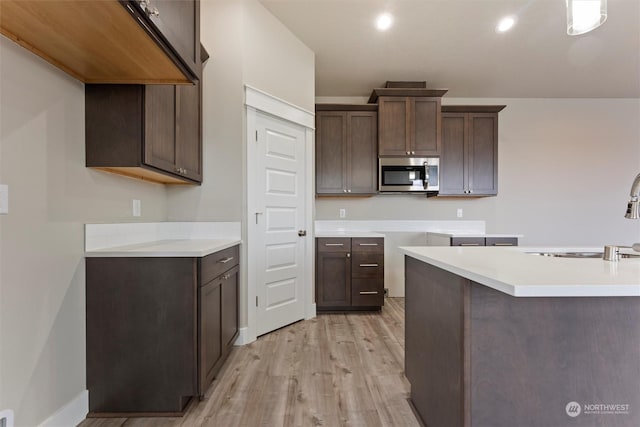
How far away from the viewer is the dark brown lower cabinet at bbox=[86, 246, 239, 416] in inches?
64.1

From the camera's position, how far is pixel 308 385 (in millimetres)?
1953

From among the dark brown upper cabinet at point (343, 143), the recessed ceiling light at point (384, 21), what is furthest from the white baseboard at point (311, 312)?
the recessed ceiling light at point (384, 21)

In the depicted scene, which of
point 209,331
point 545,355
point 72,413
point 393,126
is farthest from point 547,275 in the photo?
point 393,126

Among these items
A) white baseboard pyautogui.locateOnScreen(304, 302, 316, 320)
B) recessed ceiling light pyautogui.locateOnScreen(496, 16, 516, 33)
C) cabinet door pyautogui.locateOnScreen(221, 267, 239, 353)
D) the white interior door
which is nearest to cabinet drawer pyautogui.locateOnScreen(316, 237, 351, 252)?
the white interior door

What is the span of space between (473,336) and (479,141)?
3.49m

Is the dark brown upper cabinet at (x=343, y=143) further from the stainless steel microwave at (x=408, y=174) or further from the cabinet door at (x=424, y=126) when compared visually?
the cabinet door at (x=424, y=126)

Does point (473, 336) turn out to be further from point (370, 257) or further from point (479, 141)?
point (479, 141)

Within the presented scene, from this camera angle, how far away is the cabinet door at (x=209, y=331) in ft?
5.59

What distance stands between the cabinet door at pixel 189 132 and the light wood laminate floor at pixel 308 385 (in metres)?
1.50

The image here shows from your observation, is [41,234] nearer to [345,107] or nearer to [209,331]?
[209,331]

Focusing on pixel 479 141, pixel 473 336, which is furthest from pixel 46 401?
pixel 479 141

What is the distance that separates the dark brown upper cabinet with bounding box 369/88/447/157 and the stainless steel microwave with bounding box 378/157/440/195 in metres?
0.09

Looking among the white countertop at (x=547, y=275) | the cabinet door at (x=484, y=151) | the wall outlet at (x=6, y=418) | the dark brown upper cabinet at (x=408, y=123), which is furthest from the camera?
the cabinet door at (x=484, y=151)

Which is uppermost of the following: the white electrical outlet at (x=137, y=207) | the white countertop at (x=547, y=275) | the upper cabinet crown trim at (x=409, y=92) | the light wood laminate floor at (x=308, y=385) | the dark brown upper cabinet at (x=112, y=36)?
the upper cabinet crown trim at (x=409, y=92)
